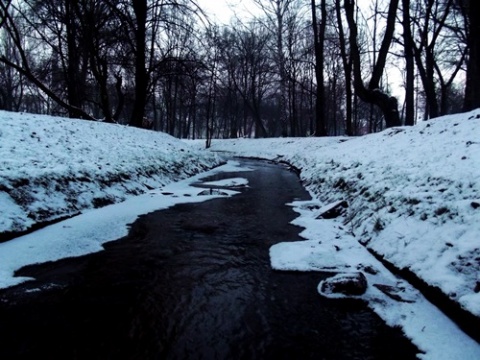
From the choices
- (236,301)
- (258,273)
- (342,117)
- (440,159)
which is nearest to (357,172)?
(440,159)

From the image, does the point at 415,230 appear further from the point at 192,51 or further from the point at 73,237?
the point at 192,51

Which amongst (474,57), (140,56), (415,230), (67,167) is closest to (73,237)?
(67,167)

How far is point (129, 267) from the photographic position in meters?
4.12

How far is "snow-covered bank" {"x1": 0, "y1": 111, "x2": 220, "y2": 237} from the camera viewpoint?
533 cm

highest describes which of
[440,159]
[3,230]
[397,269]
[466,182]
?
[440,159]

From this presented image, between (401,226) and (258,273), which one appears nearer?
(258,273)

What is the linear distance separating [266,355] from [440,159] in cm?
478

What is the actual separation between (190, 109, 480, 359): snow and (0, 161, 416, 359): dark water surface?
12.0 inches

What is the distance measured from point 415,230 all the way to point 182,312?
2.91 meters

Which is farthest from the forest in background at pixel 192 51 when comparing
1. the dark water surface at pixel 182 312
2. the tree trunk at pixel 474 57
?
the dark water surface at pixel 182 312

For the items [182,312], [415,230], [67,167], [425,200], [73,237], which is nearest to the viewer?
[182,312]

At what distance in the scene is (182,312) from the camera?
315 centimetres

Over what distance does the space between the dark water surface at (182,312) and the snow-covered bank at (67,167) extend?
1587 mm

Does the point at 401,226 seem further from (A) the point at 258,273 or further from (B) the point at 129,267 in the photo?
(B) the point at 129,267
